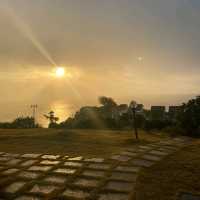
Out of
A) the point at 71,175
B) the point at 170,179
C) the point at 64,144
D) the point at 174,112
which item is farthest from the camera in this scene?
the point at 174,112

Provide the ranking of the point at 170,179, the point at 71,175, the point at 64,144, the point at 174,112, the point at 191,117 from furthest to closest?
1. the point at 174,112
2. the point at 191,117
3. the point at 64,144
4. the point at 71,175
5. the point at 170,179

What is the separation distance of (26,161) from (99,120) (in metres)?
10.3

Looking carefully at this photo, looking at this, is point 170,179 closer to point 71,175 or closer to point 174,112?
point 71,175

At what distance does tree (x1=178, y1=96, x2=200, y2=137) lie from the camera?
12.2 m

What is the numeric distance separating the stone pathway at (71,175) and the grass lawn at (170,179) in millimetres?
186

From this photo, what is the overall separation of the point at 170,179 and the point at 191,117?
8.69 meters

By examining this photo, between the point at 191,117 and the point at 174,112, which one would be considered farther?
the point at 174,112

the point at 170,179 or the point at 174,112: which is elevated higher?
the point at 174,112

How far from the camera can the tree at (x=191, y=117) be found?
12.2m

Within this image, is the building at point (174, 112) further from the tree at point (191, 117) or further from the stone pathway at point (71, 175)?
the stone pathway at point (71, 175)

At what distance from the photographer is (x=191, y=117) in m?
13.0

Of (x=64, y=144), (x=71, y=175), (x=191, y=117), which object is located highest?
(x=191, y=117)

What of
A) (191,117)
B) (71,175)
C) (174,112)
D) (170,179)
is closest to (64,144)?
(71,175)

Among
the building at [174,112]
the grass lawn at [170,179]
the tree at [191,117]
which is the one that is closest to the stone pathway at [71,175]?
the grass lawn at [170,179]
